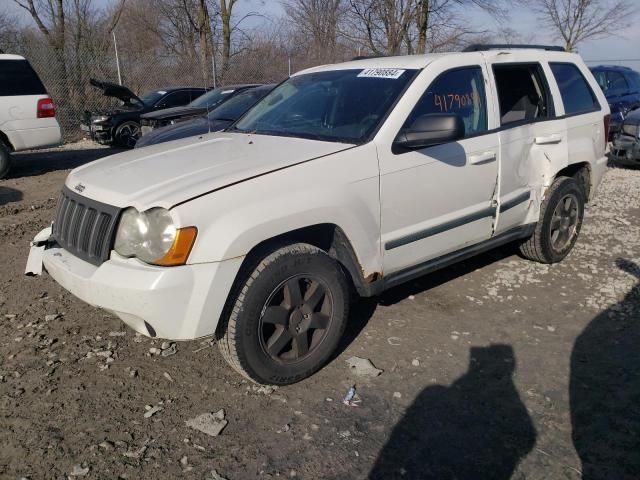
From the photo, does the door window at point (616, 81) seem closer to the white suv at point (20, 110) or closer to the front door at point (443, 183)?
the front door at point (443, 183)

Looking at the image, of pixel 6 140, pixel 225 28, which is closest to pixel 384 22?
pixel 225 28

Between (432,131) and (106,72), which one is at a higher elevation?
(106,72)

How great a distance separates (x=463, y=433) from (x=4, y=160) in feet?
29.2

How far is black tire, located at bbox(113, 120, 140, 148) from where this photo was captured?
12.6 m

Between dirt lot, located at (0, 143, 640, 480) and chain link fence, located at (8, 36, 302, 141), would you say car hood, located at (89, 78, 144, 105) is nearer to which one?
chain link fence, located at (8, 36, 302, 141)

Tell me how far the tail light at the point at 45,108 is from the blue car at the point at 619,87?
36.3 feet

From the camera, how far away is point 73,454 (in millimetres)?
2529

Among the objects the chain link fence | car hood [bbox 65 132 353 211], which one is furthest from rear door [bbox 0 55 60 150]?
car hood [bbox 65 132 353 211]

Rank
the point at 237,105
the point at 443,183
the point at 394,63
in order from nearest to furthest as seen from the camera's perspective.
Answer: the point at 443,183
the point at 394,63
the point at 237,105

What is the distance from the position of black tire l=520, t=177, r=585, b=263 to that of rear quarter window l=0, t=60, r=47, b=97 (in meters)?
8.48

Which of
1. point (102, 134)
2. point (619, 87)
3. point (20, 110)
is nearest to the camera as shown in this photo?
point (20, 110)

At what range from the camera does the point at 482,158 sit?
3.70 meters

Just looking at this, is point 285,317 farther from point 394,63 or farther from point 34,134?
point 34,134

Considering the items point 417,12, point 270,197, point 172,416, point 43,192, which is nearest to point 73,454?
point 172,416
